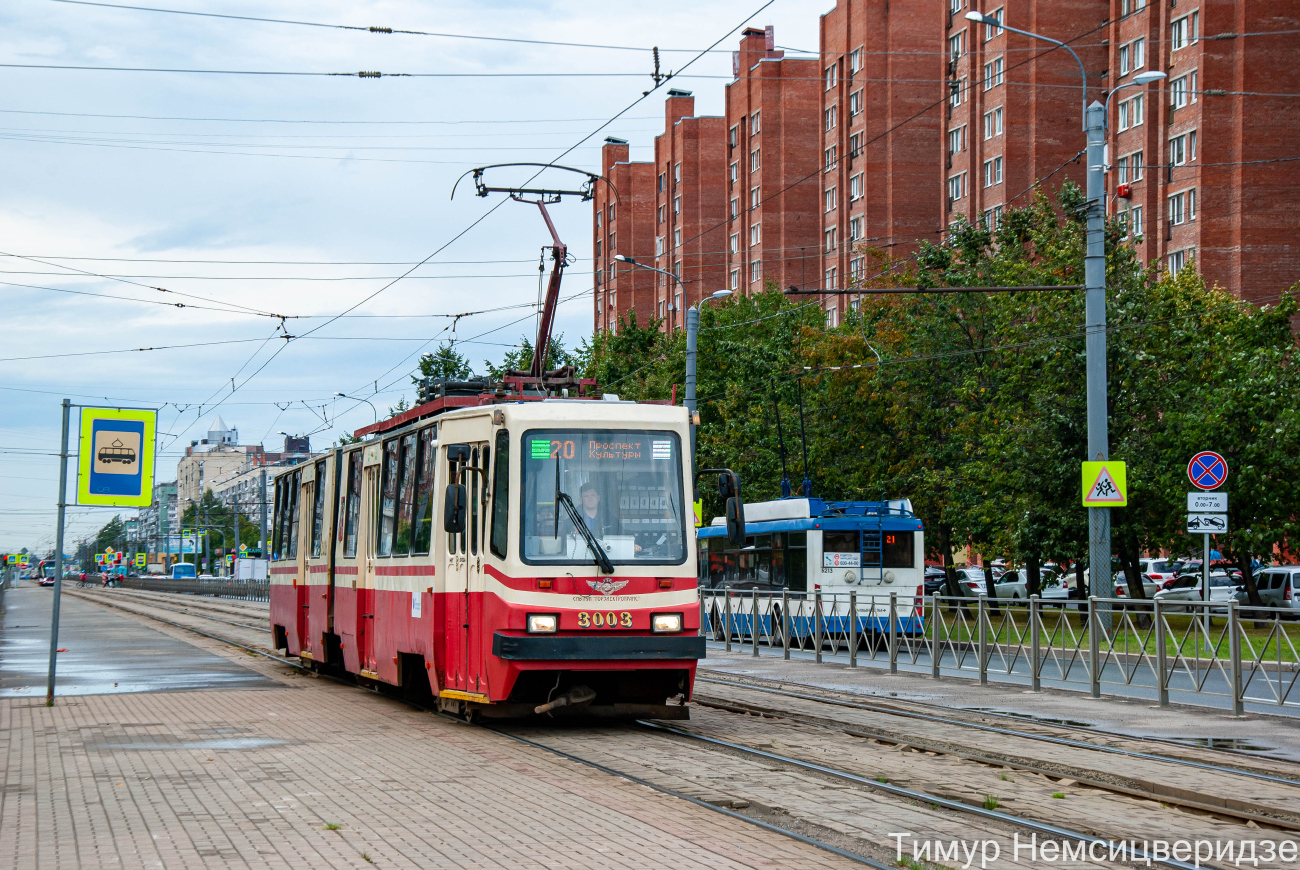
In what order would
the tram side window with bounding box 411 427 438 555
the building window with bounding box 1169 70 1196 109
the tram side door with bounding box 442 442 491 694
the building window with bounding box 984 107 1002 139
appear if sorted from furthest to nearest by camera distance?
the building window with bounding box 984 107 1002 139
the building window with bounding box 1169 70 1196 109
the tram side window with bounding box 411 427 438 555
the tram side door with bounding box 442 442 491 694

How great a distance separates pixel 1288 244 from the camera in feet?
184

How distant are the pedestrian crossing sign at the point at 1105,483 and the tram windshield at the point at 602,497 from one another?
341 inches

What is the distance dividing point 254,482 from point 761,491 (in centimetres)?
12473

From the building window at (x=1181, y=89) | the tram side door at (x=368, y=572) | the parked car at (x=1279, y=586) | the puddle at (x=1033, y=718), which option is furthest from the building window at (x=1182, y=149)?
the tram side door at (x=368, y=572)

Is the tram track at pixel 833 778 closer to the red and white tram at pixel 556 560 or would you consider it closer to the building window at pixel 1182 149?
the red and white tram at pixel 556 560

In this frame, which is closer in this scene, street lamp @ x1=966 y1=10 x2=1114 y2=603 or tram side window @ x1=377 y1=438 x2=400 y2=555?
tram side window @ x1=377 y1=438 x2=400 y2=555

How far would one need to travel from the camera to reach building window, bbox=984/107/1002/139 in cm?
6562

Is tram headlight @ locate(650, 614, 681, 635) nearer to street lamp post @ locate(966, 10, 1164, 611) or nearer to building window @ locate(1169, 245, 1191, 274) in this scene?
street lamp post @ locate(966, 10, 1164, 611)

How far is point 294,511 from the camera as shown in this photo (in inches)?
892

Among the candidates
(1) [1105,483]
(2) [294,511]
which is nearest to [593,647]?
(1) [1105,483]

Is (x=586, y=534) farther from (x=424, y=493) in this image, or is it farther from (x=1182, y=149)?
(x=1182, y=149)

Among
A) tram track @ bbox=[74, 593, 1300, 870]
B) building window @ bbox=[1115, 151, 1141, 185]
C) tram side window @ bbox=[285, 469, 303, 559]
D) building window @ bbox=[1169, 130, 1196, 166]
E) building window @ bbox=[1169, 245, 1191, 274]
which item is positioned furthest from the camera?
building window @ bbox=[1115, 151, 1141, 185]

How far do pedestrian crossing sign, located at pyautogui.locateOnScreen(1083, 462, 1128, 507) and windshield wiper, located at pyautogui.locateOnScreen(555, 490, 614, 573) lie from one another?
941cm

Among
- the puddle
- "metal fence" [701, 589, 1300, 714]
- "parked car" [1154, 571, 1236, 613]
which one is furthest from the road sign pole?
"parked car" [1154, 571, 1236, 613]
